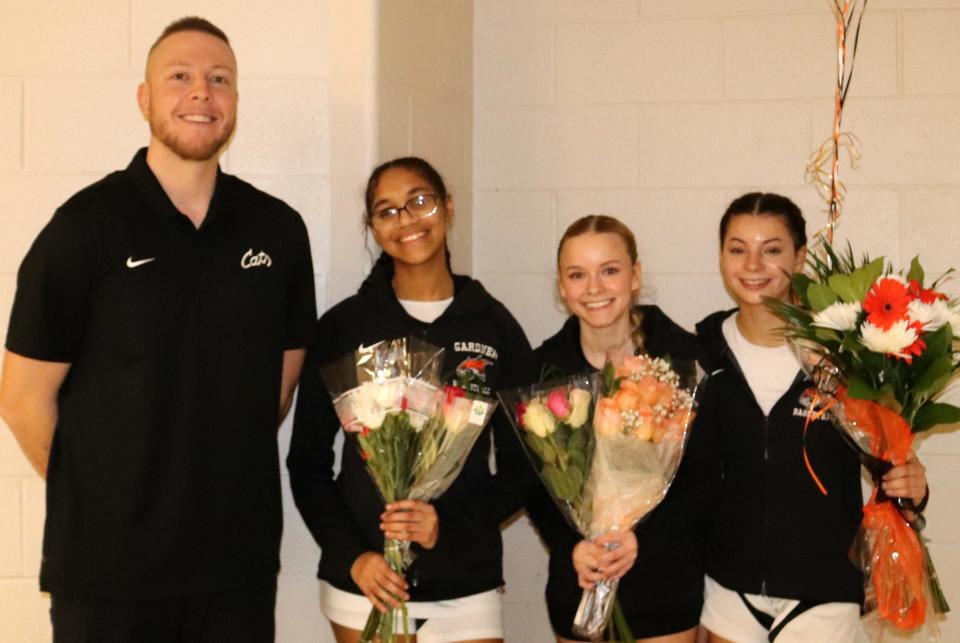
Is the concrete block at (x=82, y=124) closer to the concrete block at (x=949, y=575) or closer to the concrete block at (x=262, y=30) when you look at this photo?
the concrete block at (x=262, y=30)

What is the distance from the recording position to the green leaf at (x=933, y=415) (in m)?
2.46

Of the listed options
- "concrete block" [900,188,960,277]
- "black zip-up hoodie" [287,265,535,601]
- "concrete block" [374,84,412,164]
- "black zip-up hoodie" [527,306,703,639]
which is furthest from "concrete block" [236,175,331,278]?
"concrete block" [900,188,960,277]

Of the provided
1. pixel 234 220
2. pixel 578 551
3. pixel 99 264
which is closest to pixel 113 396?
pixel 99 264

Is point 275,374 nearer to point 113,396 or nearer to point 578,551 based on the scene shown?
point 113,396

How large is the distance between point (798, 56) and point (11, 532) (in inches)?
115

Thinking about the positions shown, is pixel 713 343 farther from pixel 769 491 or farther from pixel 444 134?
pixel 444 134

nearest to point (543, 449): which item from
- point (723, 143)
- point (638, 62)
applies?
point (723, 143)

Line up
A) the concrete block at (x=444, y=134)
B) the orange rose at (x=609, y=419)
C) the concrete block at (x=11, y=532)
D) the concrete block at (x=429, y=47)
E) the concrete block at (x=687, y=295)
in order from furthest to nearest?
the concrete block at (x=687, y=295)
the concrete block at (x=444, y=134)
the concrete block at (x=429, y=47)
the concrete block at (x=11, y=532)
the orange rose at (x=609, y=419)

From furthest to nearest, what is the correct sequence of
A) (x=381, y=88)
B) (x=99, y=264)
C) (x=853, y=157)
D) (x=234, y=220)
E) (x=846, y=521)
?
(x=853, y=157)
(x=381, y=88)
(x=846, y=521)
(x=234, y=220)
(x=99, y=264)

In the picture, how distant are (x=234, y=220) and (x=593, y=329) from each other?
96 centimetres

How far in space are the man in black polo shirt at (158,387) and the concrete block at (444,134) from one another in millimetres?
906

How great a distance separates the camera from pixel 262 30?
3096 millimetres

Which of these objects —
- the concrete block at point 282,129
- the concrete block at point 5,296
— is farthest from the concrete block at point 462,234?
the concrete block at point 5,296

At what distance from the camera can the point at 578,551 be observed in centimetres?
245
